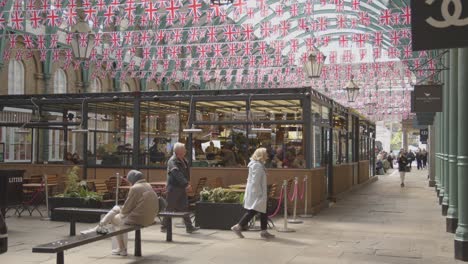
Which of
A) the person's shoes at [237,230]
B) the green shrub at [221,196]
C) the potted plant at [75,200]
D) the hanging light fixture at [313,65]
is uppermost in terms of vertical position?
the hanging light fixture at [313,65]

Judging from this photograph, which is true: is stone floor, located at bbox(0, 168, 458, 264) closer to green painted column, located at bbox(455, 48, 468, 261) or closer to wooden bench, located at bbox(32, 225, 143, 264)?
green painted column, located at bbox(455, 48, 468, 261)

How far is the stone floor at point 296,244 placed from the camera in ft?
29.3

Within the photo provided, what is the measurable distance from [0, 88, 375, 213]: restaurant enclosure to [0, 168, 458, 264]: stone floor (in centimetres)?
218

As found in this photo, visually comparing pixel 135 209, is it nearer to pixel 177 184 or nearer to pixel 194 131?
pixel 177 184

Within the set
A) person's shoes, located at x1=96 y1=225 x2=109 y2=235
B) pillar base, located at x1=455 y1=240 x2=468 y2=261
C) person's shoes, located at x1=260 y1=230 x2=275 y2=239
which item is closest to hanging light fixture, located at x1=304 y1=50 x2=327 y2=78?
person's shoes, located at x1=260 y1=230 x2=275 y2=239

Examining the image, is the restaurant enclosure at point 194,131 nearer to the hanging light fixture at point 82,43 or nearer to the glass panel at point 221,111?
the glass panel at point 221,111

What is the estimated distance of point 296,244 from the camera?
404 inches

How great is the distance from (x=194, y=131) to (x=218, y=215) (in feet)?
13.1

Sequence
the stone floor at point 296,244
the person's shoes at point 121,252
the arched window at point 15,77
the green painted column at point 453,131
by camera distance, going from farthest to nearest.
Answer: the arched window at point 15,77
the green painted column at point 453,131
the person's shoes at point 121,252
the stone floor at point 296,244

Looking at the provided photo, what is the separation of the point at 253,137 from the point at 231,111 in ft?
3.20

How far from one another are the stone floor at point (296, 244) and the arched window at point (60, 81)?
15.9 meters

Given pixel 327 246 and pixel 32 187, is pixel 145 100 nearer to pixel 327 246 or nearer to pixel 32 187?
pixel 32 187

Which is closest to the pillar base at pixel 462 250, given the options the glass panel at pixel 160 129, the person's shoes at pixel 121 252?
the person's shoes at pixel 121 252

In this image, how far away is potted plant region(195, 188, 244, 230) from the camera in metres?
11.9
